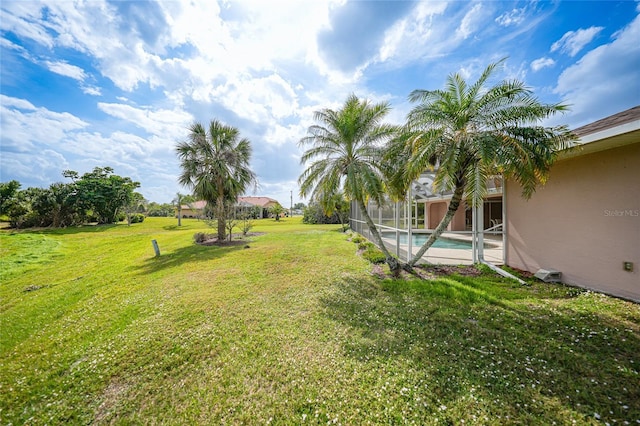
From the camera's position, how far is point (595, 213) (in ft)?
19.5

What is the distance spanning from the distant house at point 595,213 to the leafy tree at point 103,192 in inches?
1603

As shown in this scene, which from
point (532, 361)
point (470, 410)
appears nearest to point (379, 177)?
point (532, 361)

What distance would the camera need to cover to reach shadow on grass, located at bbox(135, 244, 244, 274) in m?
9.59

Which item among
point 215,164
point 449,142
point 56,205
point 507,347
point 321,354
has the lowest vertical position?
point 321,354

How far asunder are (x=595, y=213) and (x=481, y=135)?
3790mm

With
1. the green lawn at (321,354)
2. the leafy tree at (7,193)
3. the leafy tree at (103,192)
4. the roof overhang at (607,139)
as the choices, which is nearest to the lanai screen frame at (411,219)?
the green lawn at (321,354)

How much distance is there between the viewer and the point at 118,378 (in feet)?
10.9

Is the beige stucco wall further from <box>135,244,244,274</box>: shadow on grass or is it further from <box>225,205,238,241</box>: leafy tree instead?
<box>225,205,238,241</box>: leafy tree

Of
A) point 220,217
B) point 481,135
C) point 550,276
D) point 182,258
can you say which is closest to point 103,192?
point 220,217

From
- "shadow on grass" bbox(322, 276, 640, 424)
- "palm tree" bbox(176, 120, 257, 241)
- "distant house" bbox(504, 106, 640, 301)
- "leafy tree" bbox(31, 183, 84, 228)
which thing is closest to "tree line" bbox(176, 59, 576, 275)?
"distant house" bbox(504, 106, 640, 301)

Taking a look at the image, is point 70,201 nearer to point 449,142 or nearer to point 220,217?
point 220,217

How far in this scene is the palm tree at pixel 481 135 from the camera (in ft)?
18.2

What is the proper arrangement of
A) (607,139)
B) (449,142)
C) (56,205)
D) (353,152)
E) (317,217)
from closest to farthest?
(607,139)
(449,142)
(353,152)
(56,205)
(317,217)

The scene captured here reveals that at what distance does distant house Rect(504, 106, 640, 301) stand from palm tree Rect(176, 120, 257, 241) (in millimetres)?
15029
